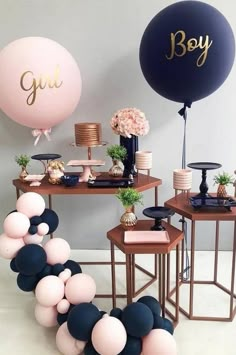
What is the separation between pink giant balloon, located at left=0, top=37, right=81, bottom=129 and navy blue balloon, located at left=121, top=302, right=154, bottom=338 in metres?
1.01

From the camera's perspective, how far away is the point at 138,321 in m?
1.20

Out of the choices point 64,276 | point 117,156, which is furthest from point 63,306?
point 117,156

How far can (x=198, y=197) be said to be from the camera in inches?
61.9

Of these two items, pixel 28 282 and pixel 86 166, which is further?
pixel 86 166

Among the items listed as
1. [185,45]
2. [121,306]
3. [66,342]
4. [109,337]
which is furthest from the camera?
[121,306]

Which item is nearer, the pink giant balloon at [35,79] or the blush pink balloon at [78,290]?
the blush pink balloon at [78,290]

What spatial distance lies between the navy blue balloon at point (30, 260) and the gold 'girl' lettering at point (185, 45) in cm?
103

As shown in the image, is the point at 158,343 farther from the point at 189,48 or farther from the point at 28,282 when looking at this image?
the point at 189,48

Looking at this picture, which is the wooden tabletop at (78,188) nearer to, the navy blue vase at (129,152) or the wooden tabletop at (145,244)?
the navy blue vase at (129,152)

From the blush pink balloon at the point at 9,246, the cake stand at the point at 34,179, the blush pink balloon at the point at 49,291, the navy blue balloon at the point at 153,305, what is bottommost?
the navy blue balloon at the point at 153,305

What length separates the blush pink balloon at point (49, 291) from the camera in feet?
4.52

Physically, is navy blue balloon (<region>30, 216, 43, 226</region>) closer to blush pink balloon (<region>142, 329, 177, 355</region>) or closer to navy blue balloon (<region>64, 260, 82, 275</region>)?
navy blue balloon (<region>64, 260, 82, 275</region>)

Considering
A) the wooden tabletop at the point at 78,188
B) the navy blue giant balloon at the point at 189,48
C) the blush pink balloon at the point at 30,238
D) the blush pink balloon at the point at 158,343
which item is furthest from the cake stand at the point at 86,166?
the blush pink balloon at the point at 158,343

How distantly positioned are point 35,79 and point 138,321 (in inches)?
45.5
